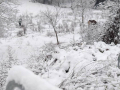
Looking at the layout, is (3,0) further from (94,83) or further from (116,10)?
(94,83)

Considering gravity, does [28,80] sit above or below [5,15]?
below

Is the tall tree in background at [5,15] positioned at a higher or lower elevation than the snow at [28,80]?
higher

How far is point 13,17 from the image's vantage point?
28.8ft

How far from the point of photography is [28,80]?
765mm

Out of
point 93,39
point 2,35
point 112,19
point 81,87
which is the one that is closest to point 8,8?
point 2,35

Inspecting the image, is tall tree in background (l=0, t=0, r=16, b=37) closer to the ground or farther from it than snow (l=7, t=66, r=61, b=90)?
farther from it

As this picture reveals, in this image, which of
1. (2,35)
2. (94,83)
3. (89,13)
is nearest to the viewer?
(94,83)

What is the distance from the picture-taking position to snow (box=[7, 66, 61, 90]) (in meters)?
0.70

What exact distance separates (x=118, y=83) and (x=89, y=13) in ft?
81.2

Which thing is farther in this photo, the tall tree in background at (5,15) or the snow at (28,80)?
the tall tree in background at (5,15)

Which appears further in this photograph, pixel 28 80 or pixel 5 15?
pixel 5 15

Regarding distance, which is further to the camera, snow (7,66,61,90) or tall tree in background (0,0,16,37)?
tall tree in background (0,0,16,37)

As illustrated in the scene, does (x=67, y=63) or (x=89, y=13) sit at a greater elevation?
(x=89, y=13)

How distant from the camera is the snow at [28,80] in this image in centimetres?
70
